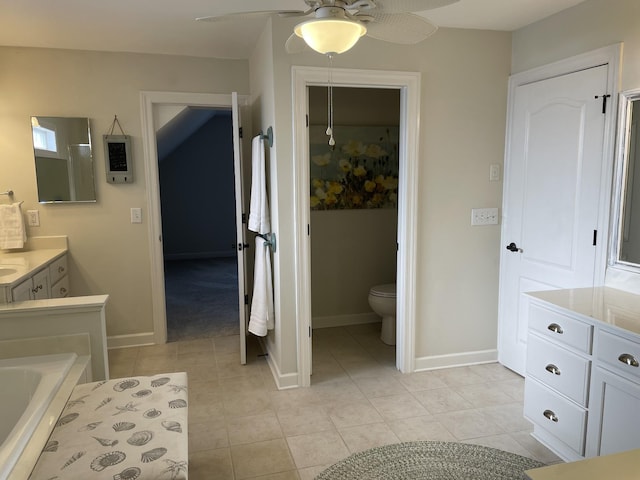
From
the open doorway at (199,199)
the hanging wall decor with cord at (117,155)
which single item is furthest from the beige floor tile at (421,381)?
the open doorway at (199,199)

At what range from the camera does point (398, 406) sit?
2.81m

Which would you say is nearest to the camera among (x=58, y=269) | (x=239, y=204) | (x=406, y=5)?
(x=406, y=5)

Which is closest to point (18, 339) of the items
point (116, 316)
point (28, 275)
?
point (28, 275)

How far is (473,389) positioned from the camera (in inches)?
119

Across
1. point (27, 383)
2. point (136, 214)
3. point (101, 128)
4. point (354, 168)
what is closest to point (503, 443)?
point (27, 383)

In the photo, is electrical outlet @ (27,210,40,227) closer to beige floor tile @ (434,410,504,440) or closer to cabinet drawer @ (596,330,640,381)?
beige floor tile @ (434,410,504,440)

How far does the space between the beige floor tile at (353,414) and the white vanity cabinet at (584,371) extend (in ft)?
2.81

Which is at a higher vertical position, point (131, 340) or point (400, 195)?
point (400, 195)

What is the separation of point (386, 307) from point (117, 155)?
2.48 m

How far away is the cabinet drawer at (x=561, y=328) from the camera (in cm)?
204

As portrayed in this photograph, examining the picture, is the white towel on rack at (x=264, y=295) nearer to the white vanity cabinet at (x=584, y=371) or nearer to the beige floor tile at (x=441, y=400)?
the beige floor tile at (x=441, y=400)

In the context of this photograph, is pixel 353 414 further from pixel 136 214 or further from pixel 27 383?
pixel 136 214

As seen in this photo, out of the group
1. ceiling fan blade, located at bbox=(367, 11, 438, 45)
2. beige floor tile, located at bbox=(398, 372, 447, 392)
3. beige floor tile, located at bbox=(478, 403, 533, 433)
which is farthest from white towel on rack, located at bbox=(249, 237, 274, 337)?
ceiling fan blade, located at bbox=(367, 11, 438, 45)

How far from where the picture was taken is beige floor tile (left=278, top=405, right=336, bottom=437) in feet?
8.36
